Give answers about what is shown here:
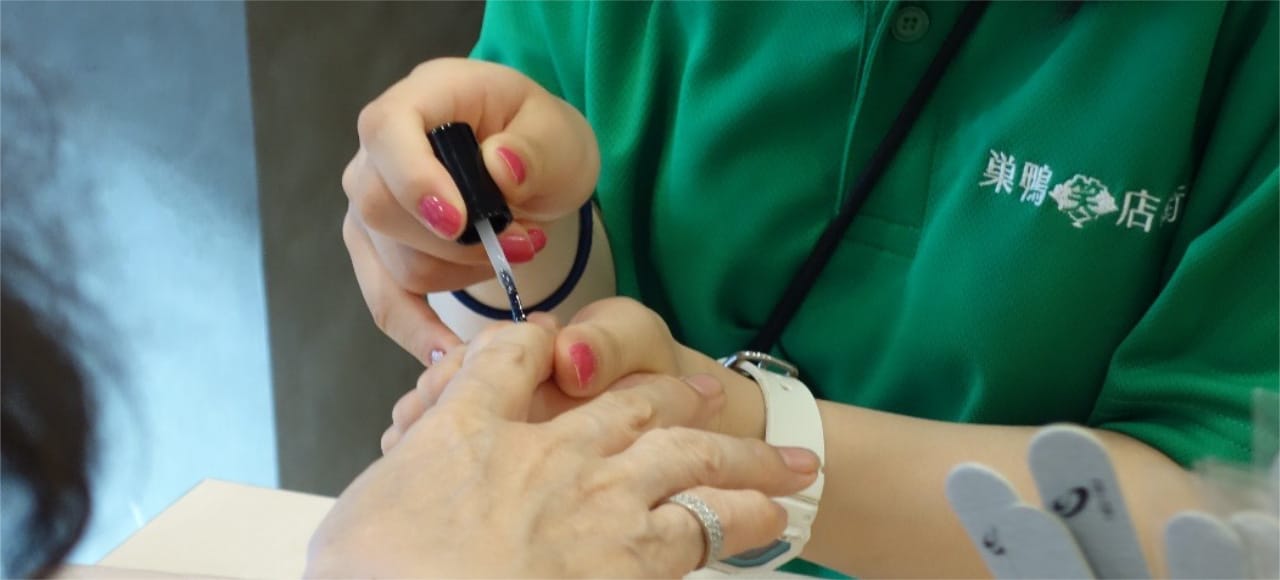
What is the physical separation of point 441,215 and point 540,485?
13cm

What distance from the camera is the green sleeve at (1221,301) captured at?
0.41 m

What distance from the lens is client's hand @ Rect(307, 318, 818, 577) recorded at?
28 centimetres

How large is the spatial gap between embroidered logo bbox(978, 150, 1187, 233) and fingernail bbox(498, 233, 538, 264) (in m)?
0.23

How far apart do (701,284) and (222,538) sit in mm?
339

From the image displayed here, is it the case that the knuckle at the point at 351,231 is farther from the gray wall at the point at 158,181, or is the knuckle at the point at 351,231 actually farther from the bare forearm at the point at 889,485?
the gray wall at the point at 158,181

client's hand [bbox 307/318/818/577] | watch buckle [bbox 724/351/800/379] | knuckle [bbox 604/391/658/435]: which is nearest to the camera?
client's hand [bbox 307/318/818/577]

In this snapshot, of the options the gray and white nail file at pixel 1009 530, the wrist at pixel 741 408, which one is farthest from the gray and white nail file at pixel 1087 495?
the wrist at pixel 741 408

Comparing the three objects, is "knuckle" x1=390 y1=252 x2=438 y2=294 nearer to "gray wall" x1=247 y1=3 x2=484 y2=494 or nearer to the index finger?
the index finger

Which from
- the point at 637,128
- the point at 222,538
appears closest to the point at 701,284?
the point at 637,128

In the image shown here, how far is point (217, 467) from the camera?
39.1 inches

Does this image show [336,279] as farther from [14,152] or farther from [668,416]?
[668,416]

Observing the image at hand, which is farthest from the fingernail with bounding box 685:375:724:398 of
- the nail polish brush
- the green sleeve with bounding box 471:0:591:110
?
the green sleeve with bounding box 471:0:591:110

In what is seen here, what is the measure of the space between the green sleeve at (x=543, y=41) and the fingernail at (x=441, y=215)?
7.6 inches

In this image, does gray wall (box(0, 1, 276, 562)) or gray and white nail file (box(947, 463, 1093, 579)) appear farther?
gray wall (box(0, 1, 276, 562))
